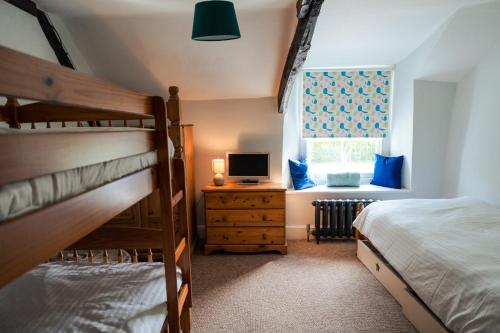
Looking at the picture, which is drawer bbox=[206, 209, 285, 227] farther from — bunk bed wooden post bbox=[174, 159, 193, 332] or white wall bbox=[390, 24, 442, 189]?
white wall bbox=[390, 24, 442, 189]

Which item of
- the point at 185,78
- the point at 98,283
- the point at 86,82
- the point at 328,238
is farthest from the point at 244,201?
the point at 86,82

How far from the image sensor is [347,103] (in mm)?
3523

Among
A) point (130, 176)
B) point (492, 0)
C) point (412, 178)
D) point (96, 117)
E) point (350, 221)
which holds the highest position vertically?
point (492, 0)

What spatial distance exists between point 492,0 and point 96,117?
3075 mm

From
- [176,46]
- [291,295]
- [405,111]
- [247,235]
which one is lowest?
[291,295]

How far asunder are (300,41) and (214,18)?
778 mm

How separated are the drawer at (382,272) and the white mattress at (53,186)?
6.61 feet

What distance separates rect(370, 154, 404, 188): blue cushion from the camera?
3.40m

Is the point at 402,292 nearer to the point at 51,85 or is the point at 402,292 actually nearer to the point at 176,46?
the point at 51,85

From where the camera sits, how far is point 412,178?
3.31 metres

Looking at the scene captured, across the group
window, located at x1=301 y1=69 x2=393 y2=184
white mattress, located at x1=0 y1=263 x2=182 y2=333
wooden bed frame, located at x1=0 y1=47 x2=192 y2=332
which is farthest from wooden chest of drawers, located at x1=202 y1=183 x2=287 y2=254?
wooden bed frame, located at x1=0 y1=47 x2=192 y2=332

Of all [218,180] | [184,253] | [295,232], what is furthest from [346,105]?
[184,253]

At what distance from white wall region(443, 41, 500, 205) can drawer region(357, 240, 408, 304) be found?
1.30 meters

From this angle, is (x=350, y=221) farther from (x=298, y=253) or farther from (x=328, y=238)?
(x=298, y=253)
